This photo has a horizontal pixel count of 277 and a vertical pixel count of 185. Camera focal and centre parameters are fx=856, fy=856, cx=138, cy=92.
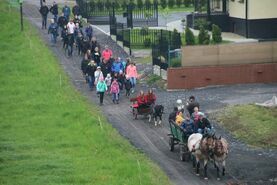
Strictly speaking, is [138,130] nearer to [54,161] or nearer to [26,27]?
[54,161]

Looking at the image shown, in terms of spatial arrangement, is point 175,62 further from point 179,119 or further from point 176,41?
point 179,119

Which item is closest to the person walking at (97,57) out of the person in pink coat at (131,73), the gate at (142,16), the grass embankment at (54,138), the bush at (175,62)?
the grass embankment at (54,138)

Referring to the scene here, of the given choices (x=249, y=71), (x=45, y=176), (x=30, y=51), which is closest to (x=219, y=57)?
(x=249, y=71)

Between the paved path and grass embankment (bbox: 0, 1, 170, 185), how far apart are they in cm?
50

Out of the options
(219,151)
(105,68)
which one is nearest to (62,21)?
(105,68)

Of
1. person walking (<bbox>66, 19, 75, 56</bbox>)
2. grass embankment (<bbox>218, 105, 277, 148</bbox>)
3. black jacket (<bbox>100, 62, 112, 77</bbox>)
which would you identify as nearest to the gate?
person walking (<bbox>66, 19, 75, 56</bbox>)

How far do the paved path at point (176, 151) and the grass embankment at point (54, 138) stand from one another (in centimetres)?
50

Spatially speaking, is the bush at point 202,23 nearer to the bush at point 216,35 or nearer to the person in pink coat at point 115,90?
the bush at point 216,35

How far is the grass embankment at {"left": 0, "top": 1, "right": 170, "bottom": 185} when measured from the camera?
936 inches

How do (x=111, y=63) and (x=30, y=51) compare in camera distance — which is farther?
(x=30, y=51)

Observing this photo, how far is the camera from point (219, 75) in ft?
126

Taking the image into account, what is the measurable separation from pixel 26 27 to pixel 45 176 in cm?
3251

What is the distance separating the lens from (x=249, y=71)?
38.6m

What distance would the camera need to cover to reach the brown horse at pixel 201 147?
2338 cm
